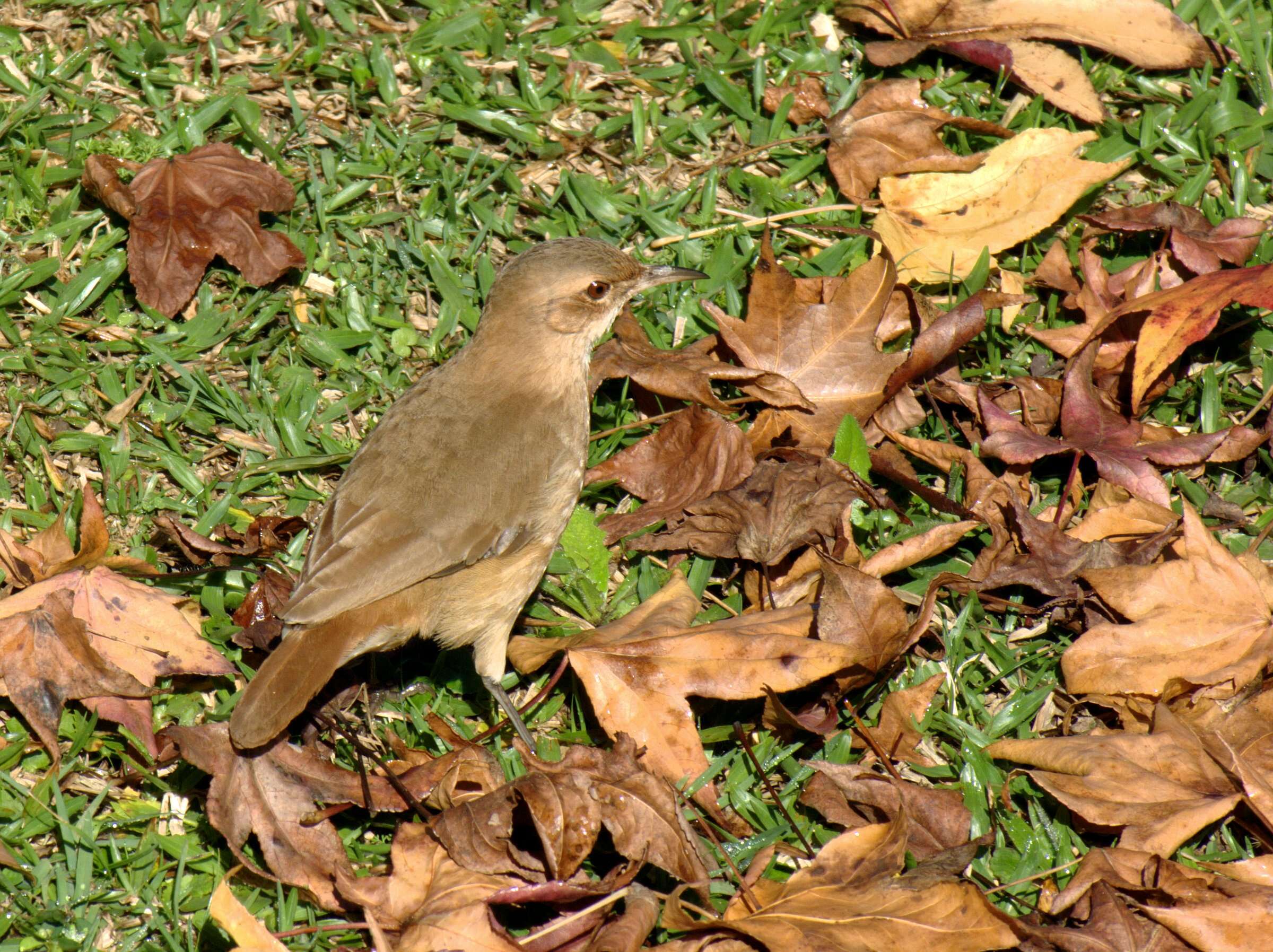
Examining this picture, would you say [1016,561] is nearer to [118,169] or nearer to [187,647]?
[187,647]

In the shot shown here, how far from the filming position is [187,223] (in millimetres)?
6172

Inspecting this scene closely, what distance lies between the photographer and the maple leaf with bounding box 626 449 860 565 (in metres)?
5.36

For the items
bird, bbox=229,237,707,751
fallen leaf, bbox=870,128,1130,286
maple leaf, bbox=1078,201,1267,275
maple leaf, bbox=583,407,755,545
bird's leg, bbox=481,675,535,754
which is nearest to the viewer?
bird, bbox=229,237,707,751

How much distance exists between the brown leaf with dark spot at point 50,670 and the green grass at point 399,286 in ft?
0.48

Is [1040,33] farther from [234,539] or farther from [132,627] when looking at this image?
[132,627]

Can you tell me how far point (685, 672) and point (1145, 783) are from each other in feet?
5.14

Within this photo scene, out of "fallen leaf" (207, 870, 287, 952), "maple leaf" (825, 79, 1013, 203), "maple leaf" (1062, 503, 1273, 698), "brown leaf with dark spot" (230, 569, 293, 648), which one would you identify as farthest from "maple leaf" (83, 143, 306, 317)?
"maple leaf" (1062, 503, 1273, 698)

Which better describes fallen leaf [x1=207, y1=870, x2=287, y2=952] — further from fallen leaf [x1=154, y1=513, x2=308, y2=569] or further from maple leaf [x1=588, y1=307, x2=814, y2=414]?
maple leaf [x1=588, y1=307, x2=814, y2=414]

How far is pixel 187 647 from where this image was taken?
5094mm

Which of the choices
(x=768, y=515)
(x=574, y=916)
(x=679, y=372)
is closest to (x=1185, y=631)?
(x=768, y=515)

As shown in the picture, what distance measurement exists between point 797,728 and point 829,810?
34cm

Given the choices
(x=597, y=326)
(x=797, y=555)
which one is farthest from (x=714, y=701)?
(x=597, y=326)

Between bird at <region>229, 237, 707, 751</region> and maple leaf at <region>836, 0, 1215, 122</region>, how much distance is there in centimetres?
204

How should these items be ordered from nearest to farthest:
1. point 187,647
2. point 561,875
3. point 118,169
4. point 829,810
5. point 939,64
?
point 561,875 → point 829,810 → point 187,647 → point 118,169 → point 939,64
